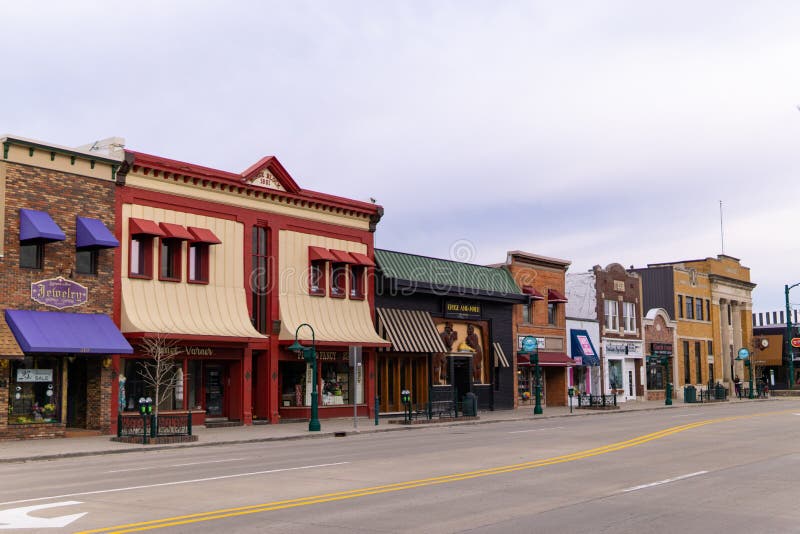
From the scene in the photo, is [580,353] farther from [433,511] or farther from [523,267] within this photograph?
[433,511]

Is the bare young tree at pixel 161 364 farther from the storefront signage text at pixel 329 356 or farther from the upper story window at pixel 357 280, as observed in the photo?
the upper story window at pixel 357 280

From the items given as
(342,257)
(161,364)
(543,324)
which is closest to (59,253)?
(161,364)

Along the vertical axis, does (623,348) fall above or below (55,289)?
below

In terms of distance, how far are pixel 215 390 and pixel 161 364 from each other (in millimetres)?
4806

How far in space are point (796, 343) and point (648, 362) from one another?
830 inches

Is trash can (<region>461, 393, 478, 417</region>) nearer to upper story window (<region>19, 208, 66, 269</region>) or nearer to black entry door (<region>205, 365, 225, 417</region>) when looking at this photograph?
black entry door (<region>205, 365, 225, 417</region>)

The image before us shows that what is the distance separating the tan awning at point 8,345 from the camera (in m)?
25.5

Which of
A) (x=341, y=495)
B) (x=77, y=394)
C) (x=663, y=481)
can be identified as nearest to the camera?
(x=341, y=495)

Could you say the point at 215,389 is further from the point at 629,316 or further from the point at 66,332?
the point at 629,316

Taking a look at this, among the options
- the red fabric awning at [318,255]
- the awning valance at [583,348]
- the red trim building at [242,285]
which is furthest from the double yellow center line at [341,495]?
the awning valance at [583,348]

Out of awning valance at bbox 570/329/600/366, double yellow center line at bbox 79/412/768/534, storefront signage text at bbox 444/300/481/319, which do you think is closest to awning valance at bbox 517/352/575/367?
awning valance at bbox 570/329/600/366

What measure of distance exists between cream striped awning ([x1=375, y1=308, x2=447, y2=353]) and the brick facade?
44.5ft

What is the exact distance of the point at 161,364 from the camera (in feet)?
94.9

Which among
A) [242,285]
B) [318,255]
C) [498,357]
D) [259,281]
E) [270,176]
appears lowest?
[498,357]
